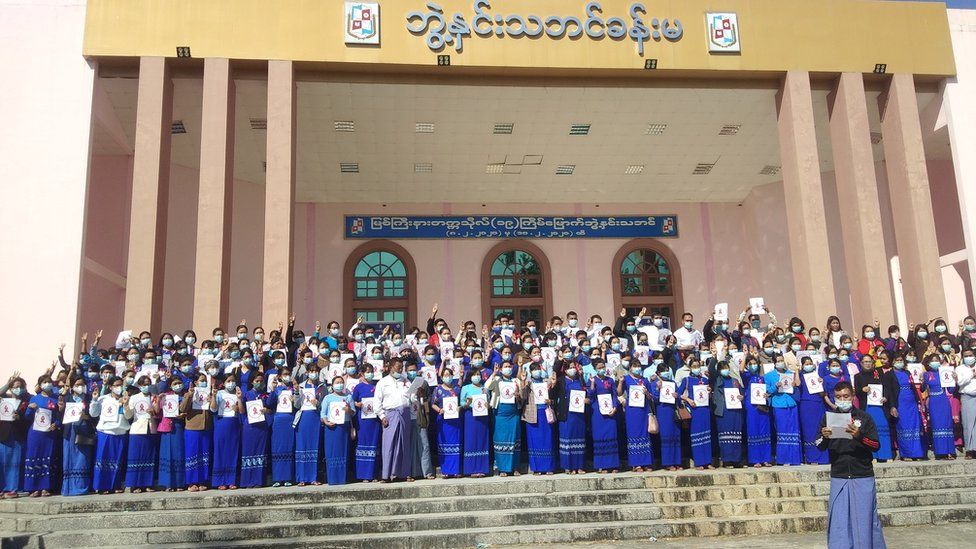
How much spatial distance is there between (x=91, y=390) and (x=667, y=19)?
10.4 metres

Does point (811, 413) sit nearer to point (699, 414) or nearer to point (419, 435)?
point (699, 414)

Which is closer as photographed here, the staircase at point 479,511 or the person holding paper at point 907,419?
the staircase at point 479,511

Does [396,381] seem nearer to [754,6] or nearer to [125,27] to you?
[125,27]

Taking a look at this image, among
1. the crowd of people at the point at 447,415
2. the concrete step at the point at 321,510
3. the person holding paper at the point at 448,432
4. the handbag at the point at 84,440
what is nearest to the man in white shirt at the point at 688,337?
the crowd of people at the point at 447,415

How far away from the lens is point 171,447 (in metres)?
7.88

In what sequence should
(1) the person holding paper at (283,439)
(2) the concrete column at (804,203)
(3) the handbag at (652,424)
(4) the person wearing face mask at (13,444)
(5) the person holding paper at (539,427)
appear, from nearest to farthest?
(1) the person holding paper at (283,439) → (4) the person wearing face mask at (13,444) → (5) the person holding paper at (539,427) → (3) the handbag at (652,424) → (2) the concrete column at (804,203)

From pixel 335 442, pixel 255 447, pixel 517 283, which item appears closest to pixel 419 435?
pixel 335 442

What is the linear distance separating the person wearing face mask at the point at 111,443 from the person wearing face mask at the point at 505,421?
391 cm

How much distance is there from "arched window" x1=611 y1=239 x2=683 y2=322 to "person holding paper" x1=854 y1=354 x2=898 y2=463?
9861 mm

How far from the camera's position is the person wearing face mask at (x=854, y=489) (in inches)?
203

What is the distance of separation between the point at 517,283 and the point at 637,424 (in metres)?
10.3

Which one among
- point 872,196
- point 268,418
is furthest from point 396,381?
point 872,196

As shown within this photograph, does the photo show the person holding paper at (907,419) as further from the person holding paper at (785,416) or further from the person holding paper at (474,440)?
the person holding paper at (474,440)

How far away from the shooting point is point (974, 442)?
8453 mm
